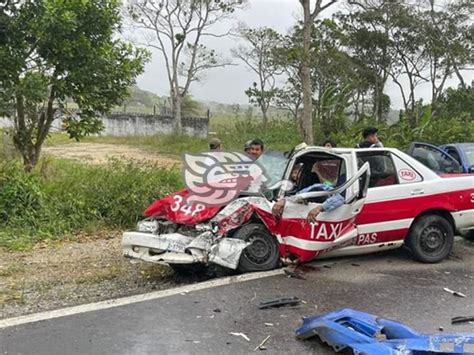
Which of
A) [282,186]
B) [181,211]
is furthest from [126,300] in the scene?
[282,186]

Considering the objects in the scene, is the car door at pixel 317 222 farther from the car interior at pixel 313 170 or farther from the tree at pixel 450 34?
the tree at pixel 450 34

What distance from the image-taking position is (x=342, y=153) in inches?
269

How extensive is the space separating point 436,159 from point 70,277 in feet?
20.8

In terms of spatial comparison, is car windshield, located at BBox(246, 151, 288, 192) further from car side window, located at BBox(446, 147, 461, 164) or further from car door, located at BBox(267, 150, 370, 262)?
car side window, located at BBox(446, 147, 461, 164)

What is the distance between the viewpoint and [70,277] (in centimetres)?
652

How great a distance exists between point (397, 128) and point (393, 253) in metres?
12.0

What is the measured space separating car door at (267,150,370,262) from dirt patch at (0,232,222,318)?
1178mm

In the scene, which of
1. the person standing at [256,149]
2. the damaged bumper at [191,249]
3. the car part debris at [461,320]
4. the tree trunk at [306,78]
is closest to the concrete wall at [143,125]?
the tree trunk at [306,78]

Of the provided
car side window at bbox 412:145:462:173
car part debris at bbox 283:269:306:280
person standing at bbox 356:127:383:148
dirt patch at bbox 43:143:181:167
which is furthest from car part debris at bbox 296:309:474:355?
dirt patch at bbox 43:143:181:167

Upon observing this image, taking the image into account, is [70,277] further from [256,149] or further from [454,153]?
[454,153]

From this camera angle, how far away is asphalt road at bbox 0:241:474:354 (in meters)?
4.34

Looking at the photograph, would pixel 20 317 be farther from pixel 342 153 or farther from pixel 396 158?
pixel 396 158

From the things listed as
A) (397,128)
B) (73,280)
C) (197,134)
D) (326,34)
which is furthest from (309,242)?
(197,134)

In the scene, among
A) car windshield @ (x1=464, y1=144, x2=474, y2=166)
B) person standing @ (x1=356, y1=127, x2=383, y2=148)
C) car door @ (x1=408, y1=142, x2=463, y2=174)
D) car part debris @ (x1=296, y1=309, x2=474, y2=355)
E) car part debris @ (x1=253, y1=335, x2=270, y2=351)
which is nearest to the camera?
car part debris @ (x1=296, y1=309, x2=474, y2=355)
